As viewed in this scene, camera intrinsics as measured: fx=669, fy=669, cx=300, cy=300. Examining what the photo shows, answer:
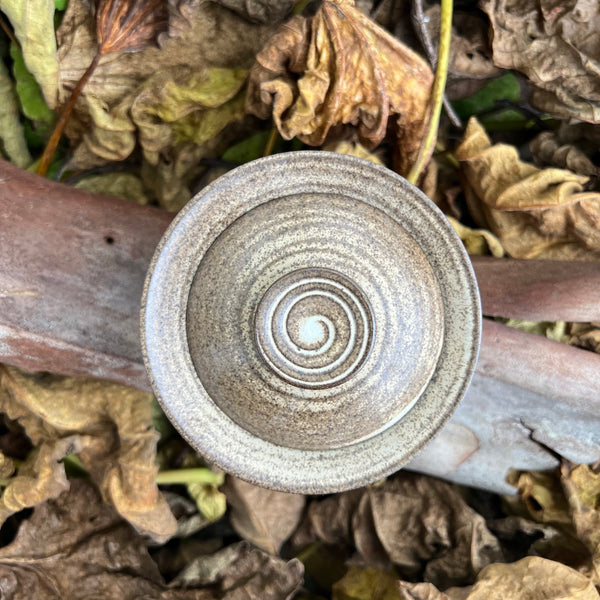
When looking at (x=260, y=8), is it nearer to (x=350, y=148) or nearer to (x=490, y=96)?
(x=350, y=148)

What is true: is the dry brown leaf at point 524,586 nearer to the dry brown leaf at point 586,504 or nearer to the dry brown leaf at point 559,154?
the dry brown leaf at point 586,504


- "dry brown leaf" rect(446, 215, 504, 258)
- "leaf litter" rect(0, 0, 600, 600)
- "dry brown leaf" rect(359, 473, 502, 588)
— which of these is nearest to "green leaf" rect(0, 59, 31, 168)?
"leaf litter" rect(0, 0, 600, 600)

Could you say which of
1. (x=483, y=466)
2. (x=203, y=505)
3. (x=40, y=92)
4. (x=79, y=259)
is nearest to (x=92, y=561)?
(x=203, y=505)

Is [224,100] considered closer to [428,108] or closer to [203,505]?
[428,108]

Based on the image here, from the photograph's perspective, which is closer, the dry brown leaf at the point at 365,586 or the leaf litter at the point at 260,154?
the leaf litter at the point at 260,154

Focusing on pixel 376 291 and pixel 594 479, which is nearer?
pixel 376 291

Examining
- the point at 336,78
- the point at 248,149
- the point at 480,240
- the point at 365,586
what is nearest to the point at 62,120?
the point at 248,149

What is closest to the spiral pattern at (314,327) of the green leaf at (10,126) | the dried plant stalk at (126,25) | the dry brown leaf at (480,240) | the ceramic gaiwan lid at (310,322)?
the ceramic gaiwan lid at (310,322)

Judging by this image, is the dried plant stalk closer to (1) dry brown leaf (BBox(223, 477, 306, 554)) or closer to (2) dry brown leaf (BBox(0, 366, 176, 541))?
(2) dry brown leaf (BBox(0, 366, 176, 541))
